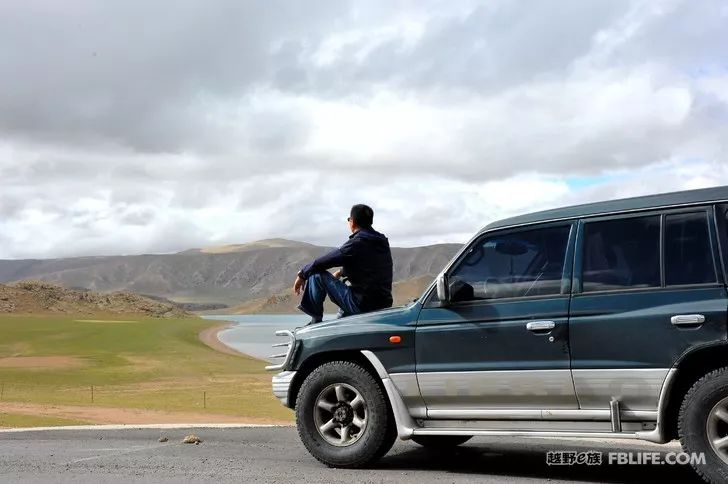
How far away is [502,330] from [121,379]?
2060 inches

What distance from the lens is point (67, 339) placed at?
331 feet

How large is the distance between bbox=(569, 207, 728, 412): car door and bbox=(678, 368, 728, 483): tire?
0.25 metres

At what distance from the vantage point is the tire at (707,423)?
230 inches

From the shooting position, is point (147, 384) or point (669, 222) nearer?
point (669, 222)

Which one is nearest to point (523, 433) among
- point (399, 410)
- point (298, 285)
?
point (399, 410)

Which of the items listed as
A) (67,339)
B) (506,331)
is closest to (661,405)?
(506,331)

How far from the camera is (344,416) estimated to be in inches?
302

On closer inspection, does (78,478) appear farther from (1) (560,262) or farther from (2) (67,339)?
(2) (67,339)

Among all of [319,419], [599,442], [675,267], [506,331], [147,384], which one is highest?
[675,267]

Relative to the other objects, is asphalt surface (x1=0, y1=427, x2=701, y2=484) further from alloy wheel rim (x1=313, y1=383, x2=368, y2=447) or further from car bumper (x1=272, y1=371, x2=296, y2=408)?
car bumper (x1=272, y1=371, x2=296, y2=408)

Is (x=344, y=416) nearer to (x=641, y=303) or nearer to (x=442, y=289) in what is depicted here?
(x=442, y=289)

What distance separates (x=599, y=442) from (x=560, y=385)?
2919mm

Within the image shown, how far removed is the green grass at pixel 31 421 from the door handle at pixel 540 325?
16979mm

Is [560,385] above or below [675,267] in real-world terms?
below
